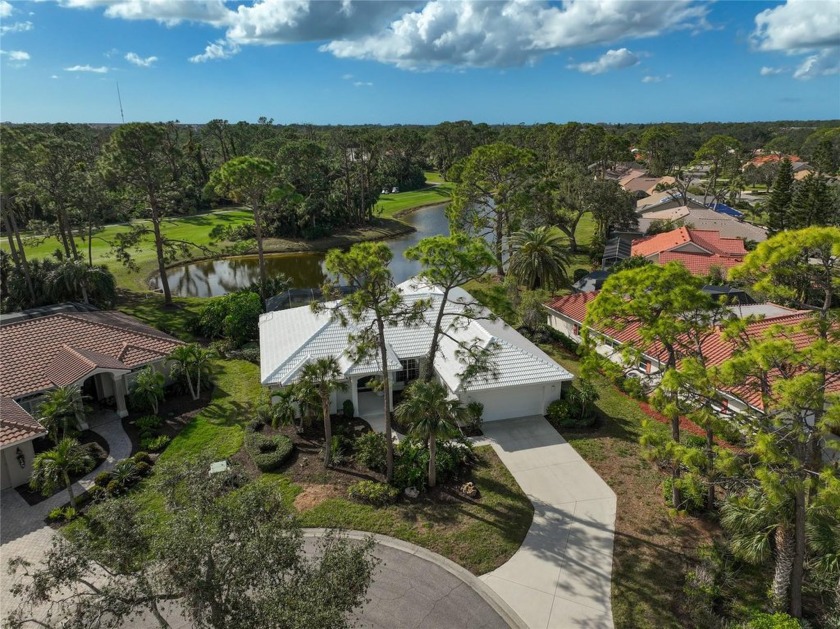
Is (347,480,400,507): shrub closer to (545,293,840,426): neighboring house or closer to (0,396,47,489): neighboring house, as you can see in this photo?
(545,293,840,426): neighboring house

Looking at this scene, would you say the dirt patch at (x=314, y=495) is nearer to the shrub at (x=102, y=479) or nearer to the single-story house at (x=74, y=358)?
the shrub at (x=102, y=479)

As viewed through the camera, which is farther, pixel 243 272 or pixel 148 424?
pixel 243 272

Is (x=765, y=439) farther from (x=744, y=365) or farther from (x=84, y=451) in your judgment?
(x=84, y=451)

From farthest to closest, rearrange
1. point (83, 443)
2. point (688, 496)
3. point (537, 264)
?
point (537, 264) < point (83, 443) < point (688, 496)

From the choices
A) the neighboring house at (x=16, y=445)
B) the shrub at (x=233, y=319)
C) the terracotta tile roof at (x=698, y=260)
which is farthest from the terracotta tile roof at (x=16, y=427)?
the terracotta tile roof at (x=698, y=260)

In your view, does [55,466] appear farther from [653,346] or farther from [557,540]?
[653,346]

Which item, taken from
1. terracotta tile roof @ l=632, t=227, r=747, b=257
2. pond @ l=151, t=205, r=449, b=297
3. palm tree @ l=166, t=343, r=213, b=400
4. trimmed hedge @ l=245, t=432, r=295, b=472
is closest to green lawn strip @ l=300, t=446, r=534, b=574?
trimmed hedge @ l=245, t=432, r=295, b=472

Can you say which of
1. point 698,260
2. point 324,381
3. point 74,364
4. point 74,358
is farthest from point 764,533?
point 698,260
